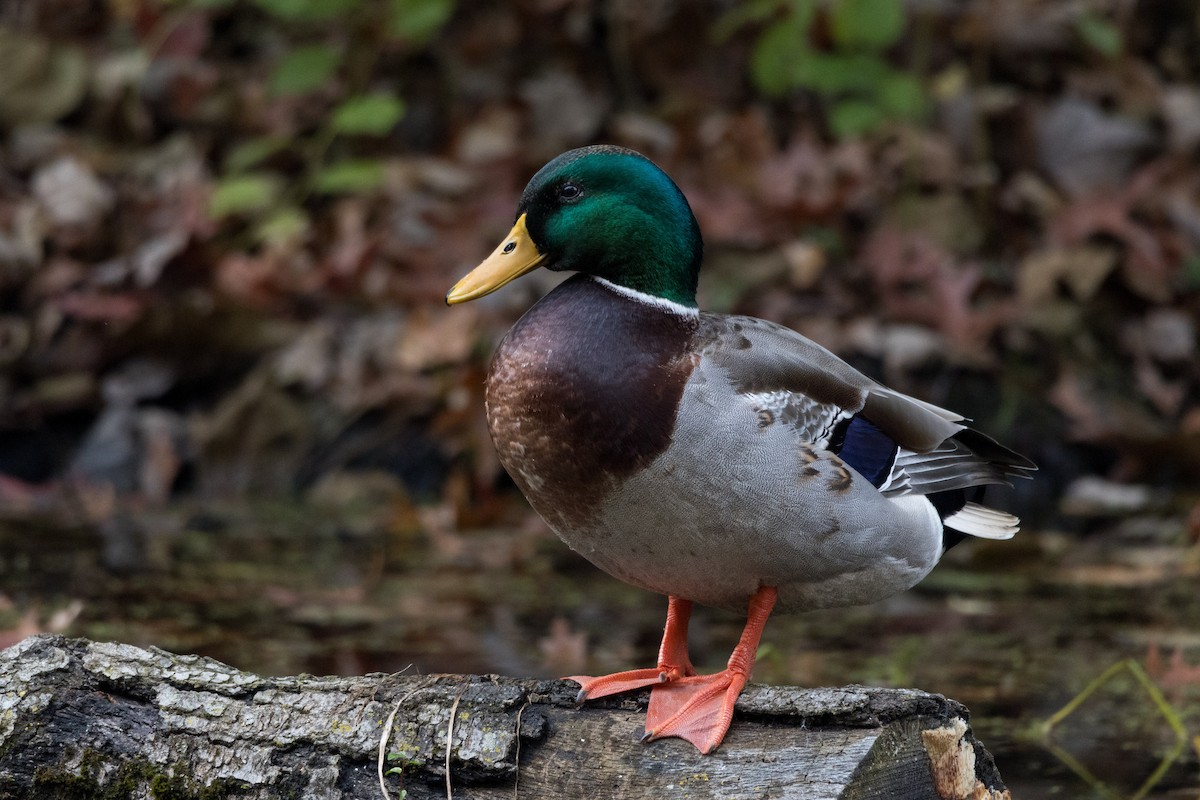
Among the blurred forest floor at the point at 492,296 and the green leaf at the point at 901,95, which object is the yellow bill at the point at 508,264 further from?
the green leaf at the point at 901,95

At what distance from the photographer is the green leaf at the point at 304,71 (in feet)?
22.2

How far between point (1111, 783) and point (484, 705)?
1.65m

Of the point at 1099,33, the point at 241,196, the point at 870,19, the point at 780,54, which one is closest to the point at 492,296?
the point at 241,196

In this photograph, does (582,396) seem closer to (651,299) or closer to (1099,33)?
(651,299)

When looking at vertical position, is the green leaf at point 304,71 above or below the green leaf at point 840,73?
above

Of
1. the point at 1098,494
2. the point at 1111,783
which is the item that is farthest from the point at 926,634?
the point at 1098,494

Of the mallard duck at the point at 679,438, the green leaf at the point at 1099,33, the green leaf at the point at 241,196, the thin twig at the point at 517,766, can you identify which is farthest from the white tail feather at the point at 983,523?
the green leaf at the point at 1099,33

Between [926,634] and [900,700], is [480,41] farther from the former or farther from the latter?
[900,700]

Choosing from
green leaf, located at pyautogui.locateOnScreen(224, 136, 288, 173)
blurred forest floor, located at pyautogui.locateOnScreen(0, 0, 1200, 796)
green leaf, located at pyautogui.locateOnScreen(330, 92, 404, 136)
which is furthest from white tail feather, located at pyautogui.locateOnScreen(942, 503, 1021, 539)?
green leaf, located at pyautogui.locateOnScreen(224, 136, 288, 173)

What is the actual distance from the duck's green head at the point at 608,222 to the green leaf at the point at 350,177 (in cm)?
397

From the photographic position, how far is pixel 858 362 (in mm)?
5996

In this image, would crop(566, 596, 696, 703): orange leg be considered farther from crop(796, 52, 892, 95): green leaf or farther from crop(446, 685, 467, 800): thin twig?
crop(796, 52, 892, 95): green leaf

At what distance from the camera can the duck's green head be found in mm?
2670

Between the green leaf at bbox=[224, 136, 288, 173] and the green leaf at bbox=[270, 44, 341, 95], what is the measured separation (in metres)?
0.30
